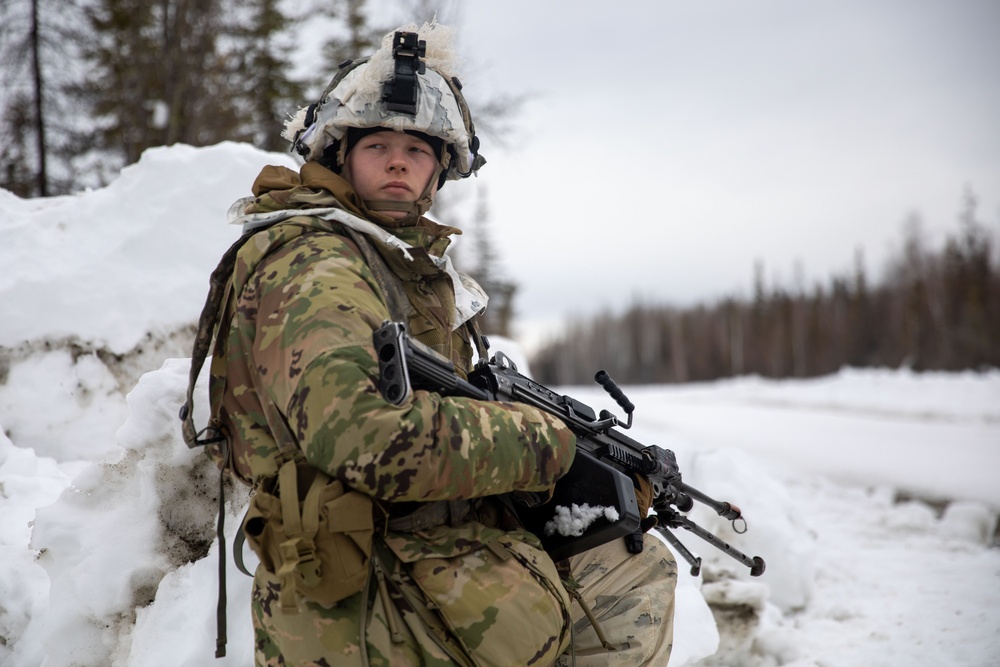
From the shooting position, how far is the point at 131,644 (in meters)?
2.89

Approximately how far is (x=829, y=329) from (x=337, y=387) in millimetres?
45247

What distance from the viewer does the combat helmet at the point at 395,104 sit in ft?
7.49

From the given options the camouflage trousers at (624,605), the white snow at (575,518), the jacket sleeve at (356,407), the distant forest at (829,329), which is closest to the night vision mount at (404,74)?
the jacket sleeve at (356,407)

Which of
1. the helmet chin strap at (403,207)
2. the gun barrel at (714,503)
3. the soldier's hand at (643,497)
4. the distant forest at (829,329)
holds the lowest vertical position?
the distant forest at (829,329)

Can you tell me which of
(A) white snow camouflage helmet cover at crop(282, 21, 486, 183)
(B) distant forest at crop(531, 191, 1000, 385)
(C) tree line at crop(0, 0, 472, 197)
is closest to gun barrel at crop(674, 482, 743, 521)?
(A) white snow camouflage helmet cover at crop(282, 21, 486, 183)

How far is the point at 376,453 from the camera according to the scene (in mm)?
1591

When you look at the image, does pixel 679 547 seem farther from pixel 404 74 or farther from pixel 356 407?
pixel 404 74

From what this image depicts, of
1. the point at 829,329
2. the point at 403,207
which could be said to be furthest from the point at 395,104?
the point at 829,329

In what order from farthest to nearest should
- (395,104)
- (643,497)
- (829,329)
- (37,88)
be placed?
(829,329), (37,88), (643,497), (395,104)

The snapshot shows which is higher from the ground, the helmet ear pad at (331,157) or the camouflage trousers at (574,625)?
the helmet ear pad at (331,157)

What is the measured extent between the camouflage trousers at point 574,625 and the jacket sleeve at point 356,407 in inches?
15.0

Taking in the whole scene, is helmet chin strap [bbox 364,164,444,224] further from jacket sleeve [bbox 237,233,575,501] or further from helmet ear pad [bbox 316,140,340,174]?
jacket sleeve [bbox 237,233,575,501]

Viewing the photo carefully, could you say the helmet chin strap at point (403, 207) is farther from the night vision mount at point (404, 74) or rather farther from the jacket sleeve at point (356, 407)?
the jacket sleeve at point (356, 407)

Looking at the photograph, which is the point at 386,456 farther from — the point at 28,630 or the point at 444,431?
the point at 28,630
